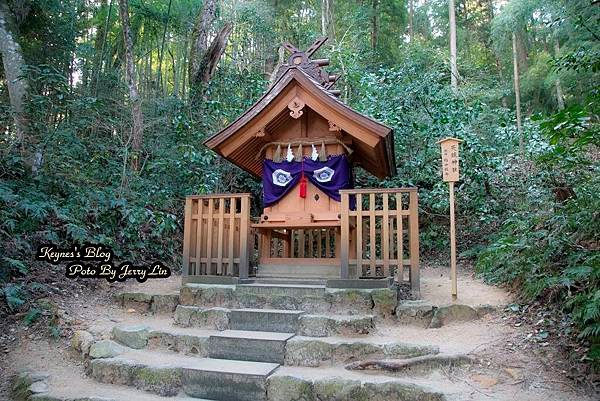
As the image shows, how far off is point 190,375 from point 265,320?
116cm

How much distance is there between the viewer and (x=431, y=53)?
13.3 metres

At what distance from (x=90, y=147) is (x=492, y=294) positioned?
25.3 ft

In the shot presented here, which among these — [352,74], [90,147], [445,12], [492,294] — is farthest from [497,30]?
[90,147]

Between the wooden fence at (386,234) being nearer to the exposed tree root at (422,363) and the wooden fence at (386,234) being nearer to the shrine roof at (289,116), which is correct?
the shrine roof at (289,116)

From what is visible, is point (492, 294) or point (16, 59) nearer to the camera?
point (492, 294)

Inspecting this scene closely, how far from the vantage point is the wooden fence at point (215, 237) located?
5797 mm

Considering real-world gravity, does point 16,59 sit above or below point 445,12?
below

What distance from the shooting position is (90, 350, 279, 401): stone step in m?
3.61

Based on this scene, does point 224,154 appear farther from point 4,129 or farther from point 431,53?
point 431,53

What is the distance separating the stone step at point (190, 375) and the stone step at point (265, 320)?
0.64m

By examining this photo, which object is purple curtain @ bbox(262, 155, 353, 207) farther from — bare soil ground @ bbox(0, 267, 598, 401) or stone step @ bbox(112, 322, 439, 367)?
stone step @ bbox(112, 322, 439, 367)

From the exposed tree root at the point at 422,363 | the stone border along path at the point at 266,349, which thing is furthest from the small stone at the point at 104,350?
the exposed tree root at the point at 422,363

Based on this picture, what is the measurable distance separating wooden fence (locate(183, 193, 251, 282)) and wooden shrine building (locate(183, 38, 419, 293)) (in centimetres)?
1

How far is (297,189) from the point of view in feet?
21.3
